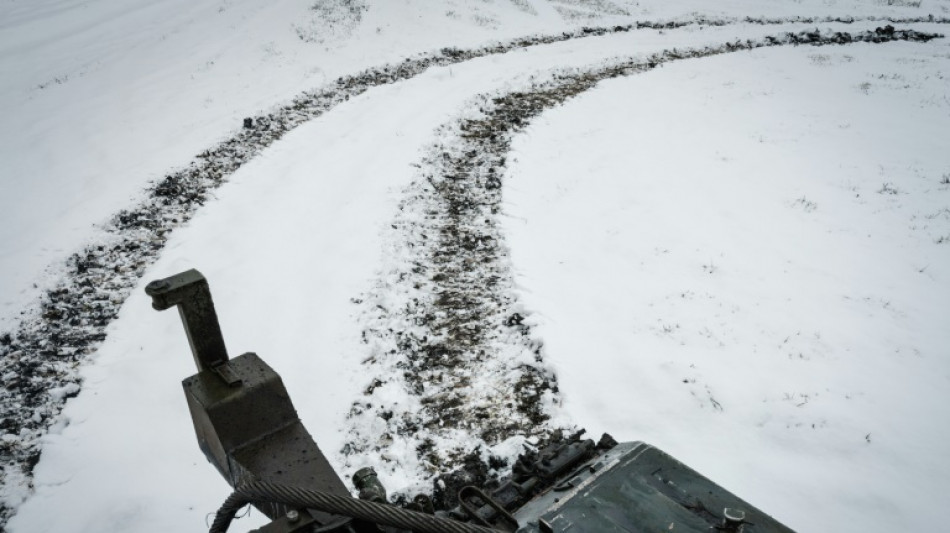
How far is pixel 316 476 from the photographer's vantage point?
2.11 m

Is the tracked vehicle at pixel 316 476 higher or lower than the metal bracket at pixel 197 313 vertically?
lower

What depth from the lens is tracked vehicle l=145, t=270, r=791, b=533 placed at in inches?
78.6

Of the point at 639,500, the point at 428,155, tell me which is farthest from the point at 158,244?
the point at 639,500

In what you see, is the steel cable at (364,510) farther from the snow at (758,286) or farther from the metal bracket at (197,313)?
the snow at (758,286)

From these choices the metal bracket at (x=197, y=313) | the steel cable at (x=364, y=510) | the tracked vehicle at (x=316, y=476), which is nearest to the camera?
the steel cable at (x=364, y=510)

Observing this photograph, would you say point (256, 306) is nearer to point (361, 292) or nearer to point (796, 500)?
point (361, 292)

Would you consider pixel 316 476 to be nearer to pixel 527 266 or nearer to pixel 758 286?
pixel 527 266

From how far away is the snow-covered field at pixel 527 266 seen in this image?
510cm

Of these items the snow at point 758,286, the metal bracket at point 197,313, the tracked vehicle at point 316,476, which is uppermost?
the metal bracket at point 197,313

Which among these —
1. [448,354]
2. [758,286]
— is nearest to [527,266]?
[448,354]

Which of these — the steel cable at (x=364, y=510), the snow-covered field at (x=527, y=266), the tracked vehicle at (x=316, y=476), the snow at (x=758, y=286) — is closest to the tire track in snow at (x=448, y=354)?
the snow-covered field at (x=527, y=266)

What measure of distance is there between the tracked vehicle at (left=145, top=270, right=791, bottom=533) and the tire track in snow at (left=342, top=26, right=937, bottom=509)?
1.85 metres

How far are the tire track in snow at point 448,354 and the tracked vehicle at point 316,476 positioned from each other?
6.06ft

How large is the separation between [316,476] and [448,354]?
428 cm
